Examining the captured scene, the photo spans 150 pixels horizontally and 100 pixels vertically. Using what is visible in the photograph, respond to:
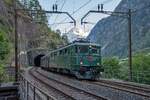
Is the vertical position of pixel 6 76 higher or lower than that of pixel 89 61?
lower

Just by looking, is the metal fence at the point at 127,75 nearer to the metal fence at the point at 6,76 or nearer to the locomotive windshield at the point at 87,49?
the locomotive windshield at the point at 87,49

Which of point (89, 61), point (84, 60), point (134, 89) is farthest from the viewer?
point (89, 61)

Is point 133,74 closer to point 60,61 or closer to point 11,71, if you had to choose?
point 60,61

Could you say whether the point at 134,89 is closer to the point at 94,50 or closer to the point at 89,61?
the point at 89,61

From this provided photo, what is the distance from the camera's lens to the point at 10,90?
3422 centimetres

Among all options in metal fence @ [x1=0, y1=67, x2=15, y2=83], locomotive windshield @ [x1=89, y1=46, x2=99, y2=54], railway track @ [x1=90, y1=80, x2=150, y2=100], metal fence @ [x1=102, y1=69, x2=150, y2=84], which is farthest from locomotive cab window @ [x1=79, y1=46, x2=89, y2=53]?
metal fence @ [x1=0, y1=67, x2=15, y2=83]

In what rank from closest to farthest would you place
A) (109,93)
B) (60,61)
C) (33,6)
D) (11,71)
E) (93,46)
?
(109,93), (93,46), (60,61), (11,71), (33,6)

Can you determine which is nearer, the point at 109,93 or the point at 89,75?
the point at 109,93

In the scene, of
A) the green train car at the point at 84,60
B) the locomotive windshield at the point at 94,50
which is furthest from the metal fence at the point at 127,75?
the locomotive windshield at the point at 94,50

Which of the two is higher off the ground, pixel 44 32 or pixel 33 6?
pixel 33 6

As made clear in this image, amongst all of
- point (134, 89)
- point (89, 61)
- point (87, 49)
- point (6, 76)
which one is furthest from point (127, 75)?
point (6, 76)

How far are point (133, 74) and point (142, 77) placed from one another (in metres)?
1.90

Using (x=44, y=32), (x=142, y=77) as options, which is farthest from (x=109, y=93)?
(x=44, y=32)

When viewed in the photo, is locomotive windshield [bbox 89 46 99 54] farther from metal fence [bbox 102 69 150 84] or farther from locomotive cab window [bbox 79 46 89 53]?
metal fence [bbox 102 69 150 84]
